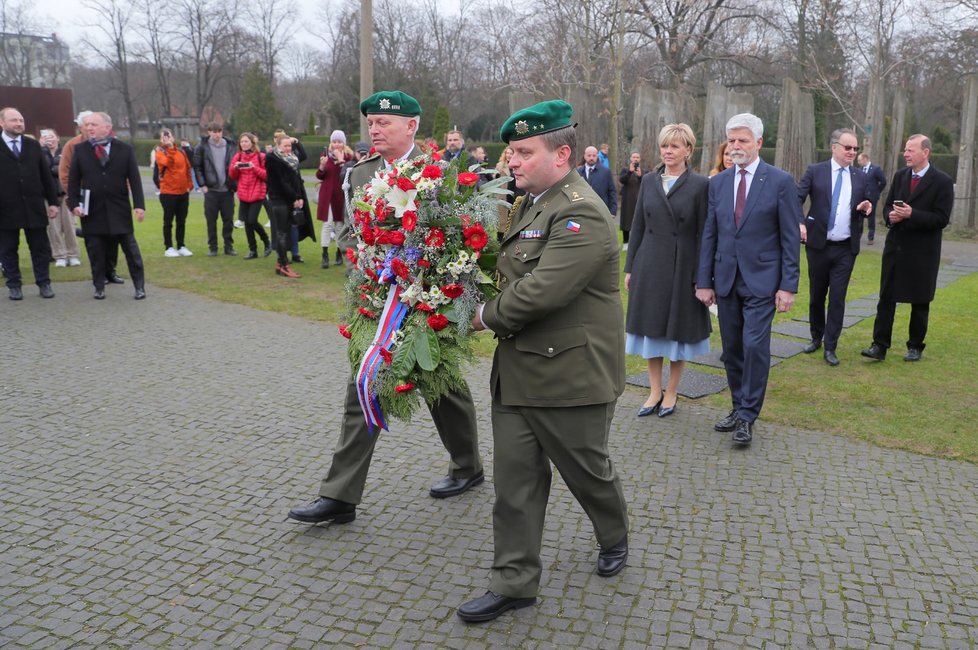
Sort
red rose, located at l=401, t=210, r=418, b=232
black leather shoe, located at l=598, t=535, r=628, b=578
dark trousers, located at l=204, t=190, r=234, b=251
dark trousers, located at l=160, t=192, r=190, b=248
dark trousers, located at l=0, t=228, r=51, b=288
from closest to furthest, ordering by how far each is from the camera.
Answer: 1. red rose, located at l=401, t=210, r=418, b=232
2. black leather shoe, located at l=598, t=535, r=628, b=578
3. dark trousers, located at l=0, t=228, r=51, b=288
4. dark trousers, located at l=160, t=192, r=190, b=248
5. dark trousers, located at l=204, t=190, r=234, b=251

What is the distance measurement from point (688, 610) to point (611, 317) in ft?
4.42

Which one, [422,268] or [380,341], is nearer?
[422,268]

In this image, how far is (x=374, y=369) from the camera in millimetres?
4039

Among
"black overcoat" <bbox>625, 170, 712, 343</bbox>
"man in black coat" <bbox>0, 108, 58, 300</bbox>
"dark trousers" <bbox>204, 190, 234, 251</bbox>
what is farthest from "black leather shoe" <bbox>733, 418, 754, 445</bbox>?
"dark trousers" <bbox>204, 190, 234, 251</bbox>

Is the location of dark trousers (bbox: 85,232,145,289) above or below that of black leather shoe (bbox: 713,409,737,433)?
above

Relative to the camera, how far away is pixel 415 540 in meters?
4.43

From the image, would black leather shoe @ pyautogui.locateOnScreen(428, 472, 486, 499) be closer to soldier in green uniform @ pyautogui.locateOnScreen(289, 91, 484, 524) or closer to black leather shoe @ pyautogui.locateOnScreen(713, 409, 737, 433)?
soldier in green uniform @ pyautogui.locateOnScreen(289, 91, 484, 524)

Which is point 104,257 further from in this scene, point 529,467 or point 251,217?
point 529,467

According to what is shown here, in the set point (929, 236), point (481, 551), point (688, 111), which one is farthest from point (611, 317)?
point (688, 111)

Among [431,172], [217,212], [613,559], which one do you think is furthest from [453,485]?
[217,212]

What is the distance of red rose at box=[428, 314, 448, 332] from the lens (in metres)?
3.88

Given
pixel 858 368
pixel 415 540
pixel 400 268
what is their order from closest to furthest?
1. pixel 400 268
2. pixel 415 540
3. pixel 858 368

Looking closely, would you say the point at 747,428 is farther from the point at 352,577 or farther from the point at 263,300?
the point at 263,300

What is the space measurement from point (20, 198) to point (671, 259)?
8490mm
